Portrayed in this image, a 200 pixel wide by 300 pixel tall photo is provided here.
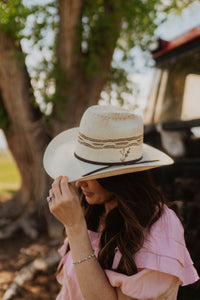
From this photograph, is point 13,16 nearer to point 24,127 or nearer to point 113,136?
point 24,127

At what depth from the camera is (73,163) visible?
147 centimetres

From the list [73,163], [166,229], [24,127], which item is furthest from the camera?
[24,127]

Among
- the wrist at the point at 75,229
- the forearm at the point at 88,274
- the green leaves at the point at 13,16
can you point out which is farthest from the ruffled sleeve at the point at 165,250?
the green leaves at the point at 13,16

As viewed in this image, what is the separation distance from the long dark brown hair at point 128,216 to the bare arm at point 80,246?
0.12 m

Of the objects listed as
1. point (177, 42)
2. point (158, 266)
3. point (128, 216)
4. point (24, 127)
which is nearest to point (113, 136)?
point (128, 216)

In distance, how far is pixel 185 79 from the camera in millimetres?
3221

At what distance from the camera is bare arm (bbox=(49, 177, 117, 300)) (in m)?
1.24

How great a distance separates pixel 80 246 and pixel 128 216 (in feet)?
0.88

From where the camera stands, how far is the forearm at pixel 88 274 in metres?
1.24

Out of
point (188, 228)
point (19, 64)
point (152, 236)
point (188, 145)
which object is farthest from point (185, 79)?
point (152, 236)

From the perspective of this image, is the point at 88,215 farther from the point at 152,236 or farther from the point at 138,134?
the point at 138,134

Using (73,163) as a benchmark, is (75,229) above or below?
below

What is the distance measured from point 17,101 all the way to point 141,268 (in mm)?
3286

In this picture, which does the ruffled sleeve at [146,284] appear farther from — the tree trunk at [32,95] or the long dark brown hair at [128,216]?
the tree trunk at [32,95]
